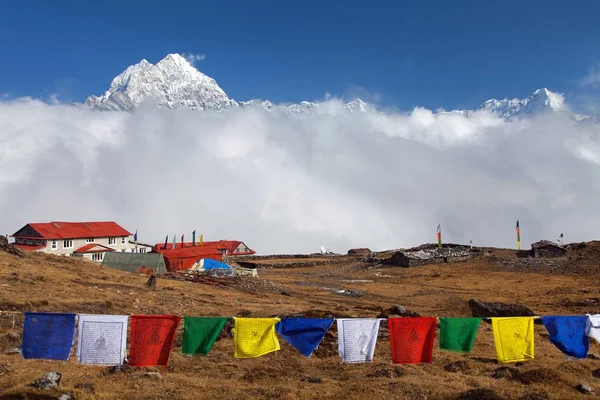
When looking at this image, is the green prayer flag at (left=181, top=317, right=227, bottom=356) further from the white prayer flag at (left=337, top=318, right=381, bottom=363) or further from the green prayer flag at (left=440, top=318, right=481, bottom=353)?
the green prayer flag at (left=440, top=318, right=481, bottom=353)

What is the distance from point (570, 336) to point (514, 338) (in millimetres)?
2207

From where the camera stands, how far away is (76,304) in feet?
78.4

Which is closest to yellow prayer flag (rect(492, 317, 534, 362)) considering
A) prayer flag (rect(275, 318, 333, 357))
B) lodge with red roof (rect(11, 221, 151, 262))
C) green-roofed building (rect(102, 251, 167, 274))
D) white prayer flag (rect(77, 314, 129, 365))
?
prayer flag (rect(275, 318, 333, 357))

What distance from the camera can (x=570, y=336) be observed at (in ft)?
52.3

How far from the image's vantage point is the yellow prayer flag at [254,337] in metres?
14.8

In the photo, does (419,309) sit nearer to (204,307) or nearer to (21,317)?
(204,307)

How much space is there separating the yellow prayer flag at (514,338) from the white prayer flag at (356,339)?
12.9 ft

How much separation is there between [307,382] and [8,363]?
9735 mm

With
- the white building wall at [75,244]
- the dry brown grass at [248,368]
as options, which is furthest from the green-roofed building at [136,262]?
the white building wall at [75,244]

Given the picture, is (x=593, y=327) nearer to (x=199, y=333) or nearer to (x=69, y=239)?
(x=199, y=333)

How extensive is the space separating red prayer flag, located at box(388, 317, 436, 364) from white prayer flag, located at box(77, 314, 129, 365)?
812cm

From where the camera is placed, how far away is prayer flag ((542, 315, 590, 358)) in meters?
15.8

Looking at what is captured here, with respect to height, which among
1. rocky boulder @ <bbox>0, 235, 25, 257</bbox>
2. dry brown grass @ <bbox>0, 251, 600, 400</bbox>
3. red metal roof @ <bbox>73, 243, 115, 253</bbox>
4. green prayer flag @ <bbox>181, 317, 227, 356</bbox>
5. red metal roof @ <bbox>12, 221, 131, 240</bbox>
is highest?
red metal roof @ <bbox>12, 221, 131, 240</bbox>

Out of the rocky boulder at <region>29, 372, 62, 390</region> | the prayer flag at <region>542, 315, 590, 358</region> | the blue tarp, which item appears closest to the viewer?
the rocky boulder at <region>29, 372, 62, 390</region>
